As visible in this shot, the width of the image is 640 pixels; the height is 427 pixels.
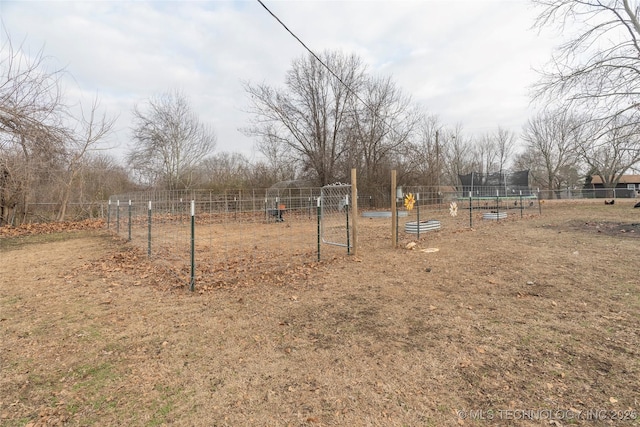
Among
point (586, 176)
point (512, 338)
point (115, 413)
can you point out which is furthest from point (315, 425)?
point (586, 176)

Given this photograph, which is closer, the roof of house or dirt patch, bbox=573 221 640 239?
dirt patch, bbox=573 221 640 239

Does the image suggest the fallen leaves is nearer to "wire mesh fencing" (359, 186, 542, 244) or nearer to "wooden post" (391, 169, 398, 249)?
"wooden post" (391, 169, 398, 249)

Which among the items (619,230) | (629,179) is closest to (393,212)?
(619,230)

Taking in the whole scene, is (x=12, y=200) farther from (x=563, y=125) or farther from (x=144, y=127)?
(x=563, y=125)

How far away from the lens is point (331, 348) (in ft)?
8.91

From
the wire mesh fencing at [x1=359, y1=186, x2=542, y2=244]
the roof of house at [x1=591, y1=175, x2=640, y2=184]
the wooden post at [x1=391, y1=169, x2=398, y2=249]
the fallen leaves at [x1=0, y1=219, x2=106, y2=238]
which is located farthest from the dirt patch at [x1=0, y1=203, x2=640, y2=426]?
the roof of house at [x1=591, y1=175, x2=640, y2=184]

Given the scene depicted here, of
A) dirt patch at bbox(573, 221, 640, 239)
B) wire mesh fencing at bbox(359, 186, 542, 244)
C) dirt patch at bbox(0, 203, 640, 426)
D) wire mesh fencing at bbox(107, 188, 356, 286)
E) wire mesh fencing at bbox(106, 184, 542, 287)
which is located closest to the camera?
dirt patch at bbox(0, 203, 640, 426)

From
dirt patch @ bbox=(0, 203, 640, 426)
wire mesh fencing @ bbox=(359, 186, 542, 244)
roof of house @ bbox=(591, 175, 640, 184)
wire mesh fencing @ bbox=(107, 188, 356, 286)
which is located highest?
roof of house @ bbox=(591, 175, 640, 184)

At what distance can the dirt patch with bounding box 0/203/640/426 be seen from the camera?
1942mm

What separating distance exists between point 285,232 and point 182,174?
14.1m

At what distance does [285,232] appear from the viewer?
36.0 ft

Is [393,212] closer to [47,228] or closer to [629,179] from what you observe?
[47,228]

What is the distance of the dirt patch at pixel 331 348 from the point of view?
6.37 ft

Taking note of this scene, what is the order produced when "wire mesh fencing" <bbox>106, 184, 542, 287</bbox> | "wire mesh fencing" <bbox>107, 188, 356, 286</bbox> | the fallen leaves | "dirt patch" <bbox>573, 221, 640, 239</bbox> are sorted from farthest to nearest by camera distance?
the fallen leaves, "dirt patch" <bbox>573, 221, 640, 239</bbox>, "wire mesh fencing" <bbox>106, 184, 542, 287</bbox>, "wire mesh fencing" <bbox>107, 188, 356, 286</bbox>
